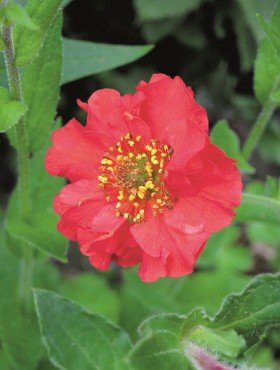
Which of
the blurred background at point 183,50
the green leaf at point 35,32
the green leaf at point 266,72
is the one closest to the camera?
the green leaf at point 35,32

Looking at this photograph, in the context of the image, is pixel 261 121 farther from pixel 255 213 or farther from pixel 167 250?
pixel 167 250

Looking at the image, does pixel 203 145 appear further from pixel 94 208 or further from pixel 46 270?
pixel 46 270

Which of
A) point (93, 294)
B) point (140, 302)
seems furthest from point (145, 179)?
point (93, 294)

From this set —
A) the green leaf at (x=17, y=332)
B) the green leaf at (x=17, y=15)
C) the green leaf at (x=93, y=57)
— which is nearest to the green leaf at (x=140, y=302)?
the green leaf at (x=17, y=332)

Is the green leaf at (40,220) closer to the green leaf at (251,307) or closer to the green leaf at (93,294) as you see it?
the green leaf at (251,307)

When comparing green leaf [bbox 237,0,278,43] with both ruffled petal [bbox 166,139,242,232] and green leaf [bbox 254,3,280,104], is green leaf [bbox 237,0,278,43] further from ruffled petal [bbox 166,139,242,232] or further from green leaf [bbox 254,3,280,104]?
ruffled petal [bbox 166,139,242,232]

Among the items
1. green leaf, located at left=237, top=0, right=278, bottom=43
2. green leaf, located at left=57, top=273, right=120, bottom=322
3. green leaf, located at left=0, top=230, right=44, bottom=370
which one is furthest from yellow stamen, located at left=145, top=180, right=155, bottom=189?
green leaf, located at left=237, top=0, right=278, bottom=43
